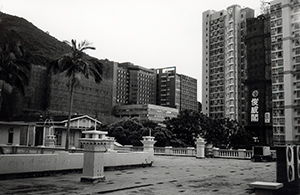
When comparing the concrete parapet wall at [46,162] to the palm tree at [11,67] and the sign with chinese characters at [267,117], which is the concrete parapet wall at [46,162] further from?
the sign with chinese characters at [267,117]

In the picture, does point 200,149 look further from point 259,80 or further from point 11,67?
point 259,80

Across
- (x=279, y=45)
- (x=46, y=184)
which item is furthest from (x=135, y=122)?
(x=279, y=45)

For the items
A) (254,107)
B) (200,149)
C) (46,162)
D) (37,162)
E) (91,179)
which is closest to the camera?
(91,179)

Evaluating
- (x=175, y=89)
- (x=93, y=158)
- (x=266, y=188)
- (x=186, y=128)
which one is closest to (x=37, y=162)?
(x=93, y=158)

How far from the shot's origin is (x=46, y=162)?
50.4ft

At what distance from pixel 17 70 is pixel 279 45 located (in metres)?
77.9

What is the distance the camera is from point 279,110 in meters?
86.8

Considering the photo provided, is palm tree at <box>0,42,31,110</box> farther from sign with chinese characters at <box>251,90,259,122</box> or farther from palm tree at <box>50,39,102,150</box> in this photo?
sign with chinese characters at <box>251,90,259,122</box>

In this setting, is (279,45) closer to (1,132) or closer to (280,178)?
(1,132)

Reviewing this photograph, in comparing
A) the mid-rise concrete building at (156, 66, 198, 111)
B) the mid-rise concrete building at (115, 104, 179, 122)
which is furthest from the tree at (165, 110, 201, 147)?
the mid-rise concrete building at (156, 66, 198, 111)

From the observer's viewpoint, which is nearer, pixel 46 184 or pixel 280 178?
pixel 280 178

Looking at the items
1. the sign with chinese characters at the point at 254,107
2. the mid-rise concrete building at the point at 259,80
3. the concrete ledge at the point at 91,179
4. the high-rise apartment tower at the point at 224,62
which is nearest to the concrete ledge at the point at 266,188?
the concrete ledge at the point at 91,179

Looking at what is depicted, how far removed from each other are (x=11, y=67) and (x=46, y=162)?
14842 mm

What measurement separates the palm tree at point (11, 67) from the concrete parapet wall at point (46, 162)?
12899 millimetres
